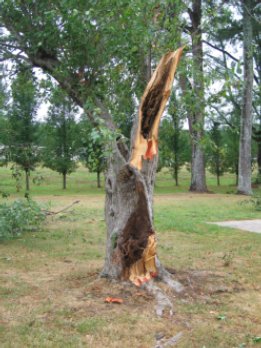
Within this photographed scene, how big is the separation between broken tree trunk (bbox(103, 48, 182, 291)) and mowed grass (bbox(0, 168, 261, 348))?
0.91 ft

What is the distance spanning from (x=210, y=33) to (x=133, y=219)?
103 inches

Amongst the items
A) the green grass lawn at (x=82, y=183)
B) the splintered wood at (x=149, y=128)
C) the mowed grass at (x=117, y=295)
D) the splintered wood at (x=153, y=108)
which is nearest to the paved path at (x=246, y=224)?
the mowed grass at (x=117, y=295)

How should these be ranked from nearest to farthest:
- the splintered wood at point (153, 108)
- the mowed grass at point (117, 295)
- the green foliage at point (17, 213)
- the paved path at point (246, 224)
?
the mowed grass at point (117, 295) < the splintered wood at point (153, 108) < the green foliage at point (17, 213) < the paved path at point (246, 224)

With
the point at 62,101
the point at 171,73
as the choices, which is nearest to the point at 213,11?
the point at 171,73

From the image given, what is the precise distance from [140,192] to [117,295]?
1.14 metres

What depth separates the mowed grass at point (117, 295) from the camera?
4.12 m

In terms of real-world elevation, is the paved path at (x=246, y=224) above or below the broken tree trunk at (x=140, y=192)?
below

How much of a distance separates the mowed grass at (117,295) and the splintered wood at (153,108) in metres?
1.51

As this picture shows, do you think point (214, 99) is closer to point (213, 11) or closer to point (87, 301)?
point (213, 11)

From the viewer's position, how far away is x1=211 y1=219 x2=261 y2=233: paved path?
1077 centimetres

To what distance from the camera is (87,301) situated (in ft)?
16.2

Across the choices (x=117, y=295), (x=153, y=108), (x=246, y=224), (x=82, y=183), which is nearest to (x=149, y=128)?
(x=153, y=108)

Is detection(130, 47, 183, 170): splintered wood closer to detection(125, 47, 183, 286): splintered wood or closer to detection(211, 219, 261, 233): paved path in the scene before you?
detection(125, 47, 183, 286): splintered wood

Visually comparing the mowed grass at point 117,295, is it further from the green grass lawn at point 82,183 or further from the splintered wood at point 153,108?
the green grass lawn at point 82,183
